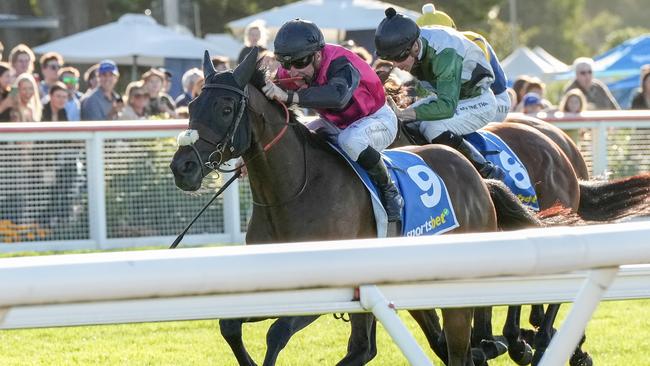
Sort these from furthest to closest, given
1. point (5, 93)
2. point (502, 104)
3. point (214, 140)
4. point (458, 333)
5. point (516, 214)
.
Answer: point (5, 93), point (502, 104), point (516, 214), point (458, 333), point (214, 140)

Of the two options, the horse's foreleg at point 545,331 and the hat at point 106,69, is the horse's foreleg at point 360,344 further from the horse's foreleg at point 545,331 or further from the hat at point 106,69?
the hat at point 106,69

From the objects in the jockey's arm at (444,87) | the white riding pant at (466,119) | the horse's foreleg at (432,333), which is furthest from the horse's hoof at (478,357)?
the white riding pant at (466,119)

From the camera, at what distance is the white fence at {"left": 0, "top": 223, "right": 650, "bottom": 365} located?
1948 mm

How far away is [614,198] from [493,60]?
1086mm

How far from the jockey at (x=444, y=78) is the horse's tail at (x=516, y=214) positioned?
63 cm

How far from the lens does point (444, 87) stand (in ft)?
20.2

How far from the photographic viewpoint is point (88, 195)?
10336 mm

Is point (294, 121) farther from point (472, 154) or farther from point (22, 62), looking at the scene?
point (22, 62)

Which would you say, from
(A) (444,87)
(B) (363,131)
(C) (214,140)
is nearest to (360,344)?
(B) (363,131)

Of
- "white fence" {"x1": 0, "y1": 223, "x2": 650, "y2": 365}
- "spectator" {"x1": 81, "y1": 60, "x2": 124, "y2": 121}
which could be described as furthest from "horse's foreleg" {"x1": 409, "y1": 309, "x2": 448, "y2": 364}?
"spectator" {"x1": 81, "y1": 60, "x2": 124, "y2": 121}

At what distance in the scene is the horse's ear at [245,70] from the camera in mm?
5016

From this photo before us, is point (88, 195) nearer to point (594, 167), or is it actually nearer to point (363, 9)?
point (594, 167)

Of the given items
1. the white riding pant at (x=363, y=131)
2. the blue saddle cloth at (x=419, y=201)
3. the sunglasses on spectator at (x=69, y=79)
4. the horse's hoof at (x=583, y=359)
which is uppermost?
the white riding pant at (x=363, y=131)

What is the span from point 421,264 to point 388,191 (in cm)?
322
